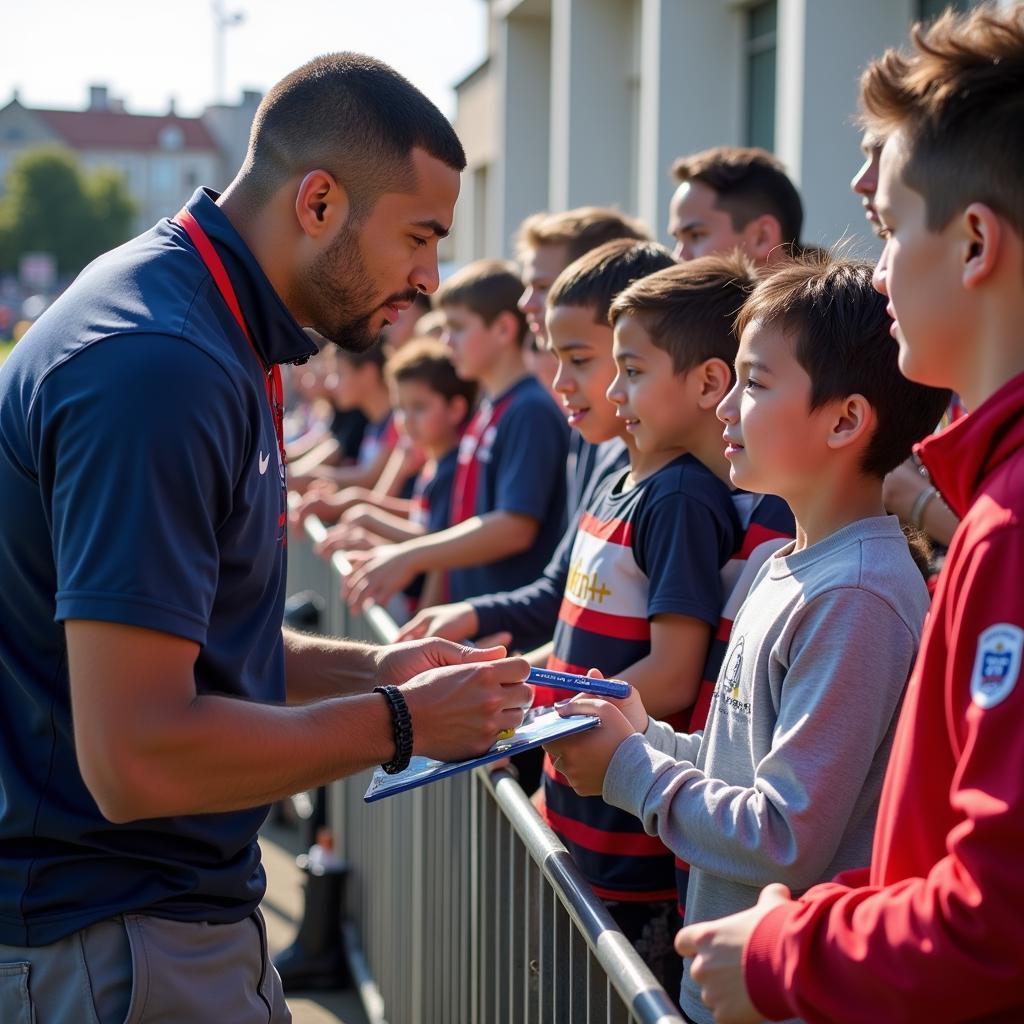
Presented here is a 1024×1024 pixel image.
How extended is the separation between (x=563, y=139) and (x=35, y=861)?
11290 mm

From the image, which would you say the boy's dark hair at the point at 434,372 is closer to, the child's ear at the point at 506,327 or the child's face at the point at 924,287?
the child's ear at the point at 506,327

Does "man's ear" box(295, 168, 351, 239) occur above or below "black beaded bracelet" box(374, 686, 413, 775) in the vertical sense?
above

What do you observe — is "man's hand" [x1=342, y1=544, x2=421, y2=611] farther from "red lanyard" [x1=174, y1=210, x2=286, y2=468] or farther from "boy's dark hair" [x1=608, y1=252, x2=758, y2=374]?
"red lanyard" [x1=174, y1=210, x2=286, y2=468]

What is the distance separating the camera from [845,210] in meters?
7.16

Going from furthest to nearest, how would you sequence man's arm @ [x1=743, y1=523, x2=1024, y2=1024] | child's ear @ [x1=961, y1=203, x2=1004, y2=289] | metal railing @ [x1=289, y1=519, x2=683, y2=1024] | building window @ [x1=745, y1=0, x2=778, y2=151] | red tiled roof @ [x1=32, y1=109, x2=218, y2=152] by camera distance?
red tiled roof @ [x1=32, y1=109, x2=218, y2=152] < building window @ [x1=745, y1=0, x2=778, y2=151] < metal railing @ [x1=289, y1=519, x2=683, y2=1024] < child's ear @ [x1=961, y1=203, x2=1004, y2=289] < man's arm @ [x1=743, y1=523, x2=1024, y2=1024]

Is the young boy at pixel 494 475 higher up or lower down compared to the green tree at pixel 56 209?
lower down

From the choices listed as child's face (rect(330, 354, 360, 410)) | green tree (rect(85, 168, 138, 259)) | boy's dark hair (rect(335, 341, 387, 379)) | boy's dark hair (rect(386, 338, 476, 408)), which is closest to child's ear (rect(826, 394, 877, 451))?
boy's dark hair (rect(386, 338, 476, 408))

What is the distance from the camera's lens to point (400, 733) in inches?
85.5

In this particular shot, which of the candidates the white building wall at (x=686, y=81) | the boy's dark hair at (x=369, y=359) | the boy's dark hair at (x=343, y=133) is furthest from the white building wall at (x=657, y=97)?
the boy's dark hair at (x=369, y=359)

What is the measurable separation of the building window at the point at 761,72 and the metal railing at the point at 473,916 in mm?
5795

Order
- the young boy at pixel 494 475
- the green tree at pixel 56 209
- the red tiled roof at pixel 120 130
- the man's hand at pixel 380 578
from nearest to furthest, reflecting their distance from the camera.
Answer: the man's hand at pixel 380 578
the young boy at pixel 494 475
the green tree at pixel 56 209
the red tiled roof at pixel 120 130

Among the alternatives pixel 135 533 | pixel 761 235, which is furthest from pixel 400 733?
pixel 761 235

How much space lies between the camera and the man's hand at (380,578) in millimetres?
4160

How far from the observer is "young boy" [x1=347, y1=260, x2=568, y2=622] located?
169 inches
